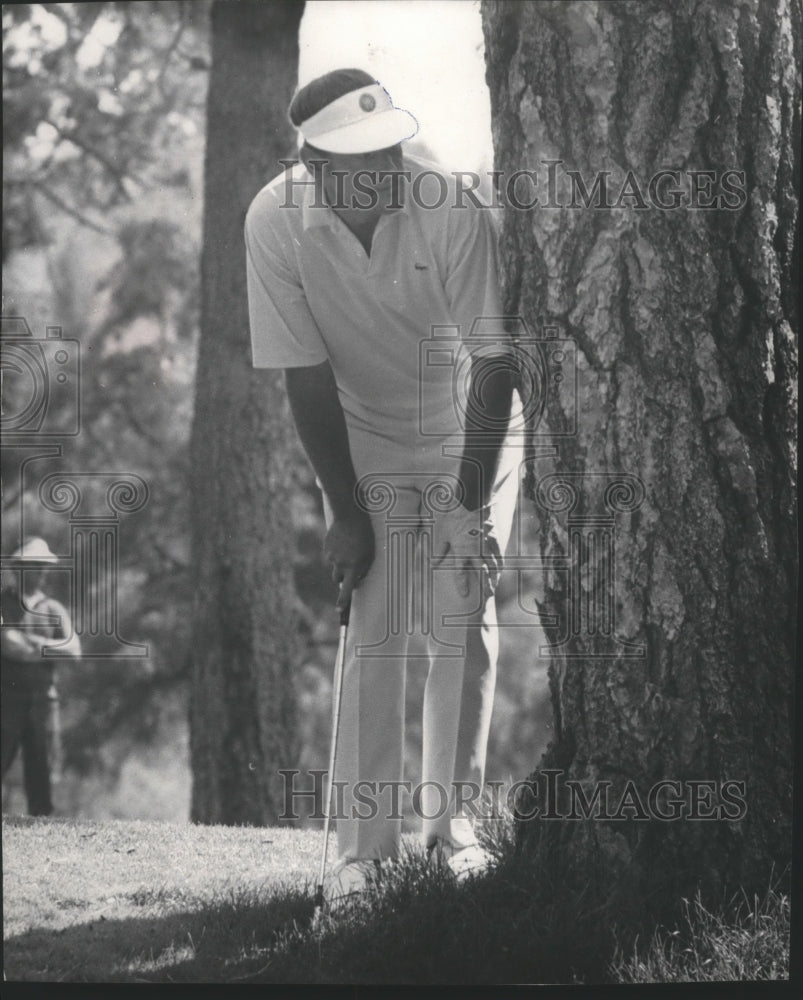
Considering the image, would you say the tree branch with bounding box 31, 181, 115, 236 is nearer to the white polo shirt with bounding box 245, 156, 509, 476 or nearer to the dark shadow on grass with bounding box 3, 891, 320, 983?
the white polo shirt with bounding box 245, 156, 509, 476

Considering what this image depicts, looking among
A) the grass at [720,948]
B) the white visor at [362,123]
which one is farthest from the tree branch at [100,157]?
the grass at [720,948]

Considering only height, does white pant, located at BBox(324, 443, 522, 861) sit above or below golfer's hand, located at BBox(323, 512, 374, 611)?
below

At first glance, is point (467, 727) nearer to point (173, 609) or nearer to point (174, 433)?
point (173, 609)

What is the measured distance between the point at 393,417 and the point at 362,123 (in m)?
0.76

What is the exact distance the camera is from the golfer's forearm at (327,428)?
330 centimetres

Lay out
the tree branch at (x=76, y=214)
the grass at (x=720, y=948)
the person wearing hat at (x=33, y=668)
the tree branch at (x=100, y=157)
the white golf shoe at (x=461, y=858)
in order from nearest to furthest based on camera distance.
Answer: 1. the grass at (x=720, y=948)
2. the white golf shoe at (x=461, y=858)
3. the person wearing hat at (x=33, y=668)
4. the tree branch at (x=76, y=214)
5. the tree branch at (x=100, y=157)

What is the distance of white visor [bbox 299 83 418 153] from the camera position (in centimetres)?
321

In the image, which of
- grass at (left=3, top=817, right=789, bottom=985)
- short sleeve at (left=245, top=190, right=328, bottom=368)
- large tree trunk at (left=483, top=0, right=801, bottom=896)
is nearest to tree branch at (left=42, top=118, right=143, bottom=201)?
short sleeve at (left=245, top=190, right=328, bottom=368)

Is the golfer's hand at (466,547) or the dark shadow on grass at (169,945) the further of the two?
the golfer's hand at (466,547)

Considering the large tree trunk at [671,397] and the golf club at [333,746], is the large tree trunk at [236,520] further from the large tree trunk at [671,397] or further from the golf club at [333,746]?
the large tree trunk at [671,397]

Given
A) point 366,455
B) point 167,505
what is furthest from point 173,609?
point 366,455

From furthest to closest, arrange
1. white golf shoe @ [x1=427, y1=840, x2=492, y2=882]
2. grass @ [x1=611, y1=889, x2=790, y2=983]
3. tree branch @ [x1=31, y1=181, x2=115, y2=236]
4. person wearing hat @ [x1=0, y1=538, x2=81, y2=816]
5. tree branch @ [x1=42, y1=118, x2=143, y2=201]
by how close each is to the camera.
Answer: tree branch @ [x1=42, y1=118, x2=143, y2=201], tree branch @ [x1=31, y1=181, x2=115, y2=236], person wearing hat @ [x1=0, y1=538, x2=81, y2=816], white golf shoe @ [x1=427, y1=840, x2=492, y2=882], grass @ [x1=611, y1=889, x2=790, y2=983]

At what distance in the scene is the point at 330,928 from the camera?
316 centimetres

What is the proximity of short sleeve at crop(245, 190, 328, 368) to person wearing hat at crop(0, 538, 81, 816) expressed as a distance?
835 mm
